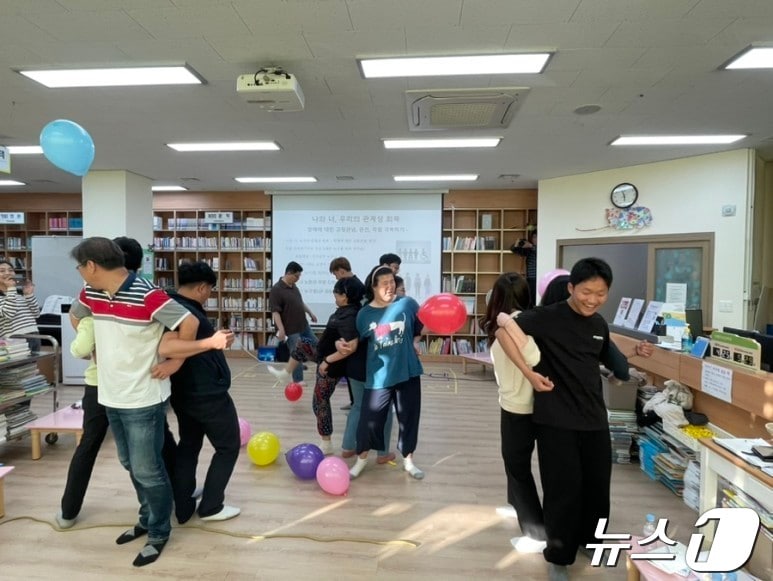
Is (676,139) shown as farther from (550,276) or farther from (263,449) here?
(263,449)

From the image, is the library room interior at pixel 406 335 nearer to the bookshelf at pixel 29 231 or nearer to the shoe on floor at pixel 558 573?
the shoe on floor at pixel 558 573

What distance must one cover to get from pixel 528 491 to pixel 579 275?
3.87 ft

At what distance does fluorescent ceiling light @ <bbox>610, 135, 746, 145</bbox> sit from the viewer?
13.9ft

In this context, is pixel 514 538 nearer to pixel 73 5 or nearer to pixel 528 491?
pixel 528 491

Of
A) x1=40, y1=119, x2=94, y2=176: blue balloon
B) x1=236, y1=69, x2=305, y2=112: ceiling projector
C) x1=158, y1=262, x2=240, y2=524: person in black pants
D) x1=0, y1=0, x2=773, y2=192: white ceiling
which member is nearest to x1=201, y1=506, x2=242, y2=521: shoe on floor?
x1=158, y1=262, x2=240, y2=524: person in black pants

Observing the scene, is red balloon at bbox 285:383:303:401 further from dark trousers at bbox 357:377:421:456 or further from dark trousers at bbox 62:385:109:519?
dark trousers at bbox 62:385:109:519

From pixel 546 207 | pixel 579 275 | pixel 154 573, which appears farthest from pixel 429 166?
pixel 154 573

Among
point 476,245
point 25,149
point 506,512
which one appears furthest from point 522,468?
point 25,149

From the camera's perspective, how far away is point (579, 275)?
73.0 inches

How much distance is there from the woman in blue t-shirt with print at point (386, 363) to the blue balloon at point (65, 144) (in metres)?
2.05

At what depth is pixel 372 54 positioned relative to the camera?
2.63m

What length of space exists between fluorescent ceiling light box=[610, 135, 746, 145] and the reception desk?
221 centimetres

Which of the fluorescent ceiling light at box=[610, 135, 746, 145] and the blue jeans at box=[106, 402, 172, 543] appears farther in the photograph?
the fluorescent ceiling light at box=[610, 135, 746, 145]

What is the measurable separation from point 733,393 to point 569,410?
1.22 m
